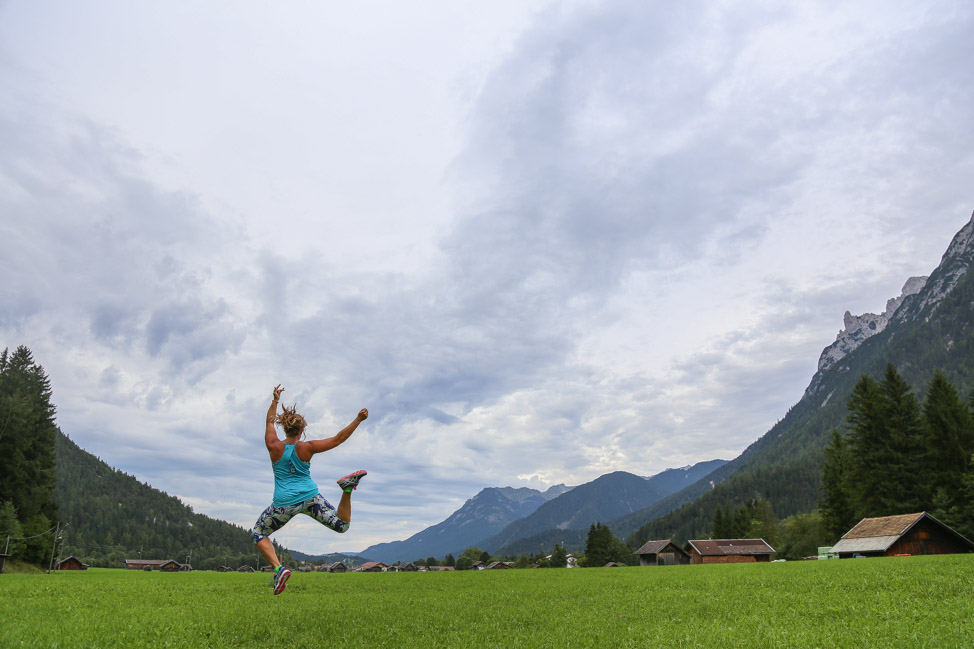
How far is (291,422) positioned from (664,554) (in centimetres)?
11434

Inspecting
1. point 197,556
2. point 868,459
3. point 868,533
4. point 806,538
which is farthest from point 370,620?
point 197,556

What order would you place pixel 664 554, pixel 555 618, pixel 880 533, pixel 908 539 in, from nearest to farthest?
pixel 555 618 → pixel 908 539 → pixel 880 533 → pixel 664 554

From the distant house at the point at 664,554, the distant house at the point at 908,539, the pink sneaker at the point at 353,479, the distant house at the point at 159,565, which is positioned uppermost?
the pink sneaker at the point at 353,479

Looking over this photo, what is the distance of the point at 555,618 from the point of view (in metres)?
11.7

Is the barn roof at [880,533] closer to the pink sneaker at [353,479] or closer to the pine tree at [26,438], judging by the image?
the pink sneaker at [353,479]

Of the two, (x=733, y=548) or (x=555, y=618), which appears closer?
(x=555, y=618)

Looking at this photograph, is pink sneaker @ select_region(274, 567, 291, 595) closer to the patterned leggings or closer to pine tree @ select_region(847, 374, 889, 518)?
the patterned leggings

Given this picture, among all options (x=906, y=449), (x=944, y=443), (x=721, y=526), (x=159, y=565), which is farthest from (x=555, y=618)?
(x=159, y=565)

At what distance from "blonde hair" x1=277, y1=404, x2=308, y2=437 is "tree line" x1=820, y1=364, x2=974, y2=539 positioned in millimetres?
58942

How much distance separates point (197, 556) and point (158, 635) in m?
228

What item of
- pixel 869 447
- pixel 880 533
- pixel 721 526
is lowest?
pixel 721 526

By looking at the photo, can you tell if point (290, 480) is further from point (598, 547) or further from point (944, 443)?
point (598, 547)

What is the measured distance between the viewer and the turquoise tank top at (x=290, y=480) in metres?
8.97

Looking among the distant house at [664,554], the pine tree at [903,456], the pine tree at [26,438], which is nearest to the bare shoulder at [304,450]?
the pine tree at [26,438]
